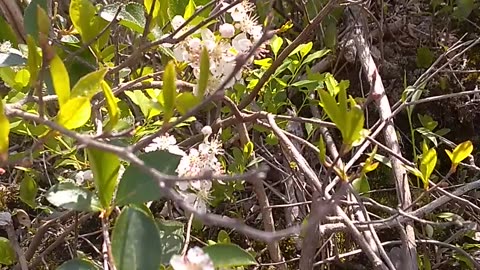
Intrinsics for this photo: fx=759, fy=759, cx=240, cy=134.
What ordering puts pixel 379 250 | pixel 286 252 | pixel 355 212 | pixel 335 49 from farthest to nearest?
pixel 335 49 → pixel 286 252 → pixel 355 212 → pixel 379 250

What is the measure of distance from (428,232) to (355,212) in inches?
8.2

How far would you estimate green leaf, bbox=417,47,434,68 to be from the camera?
5.52ft

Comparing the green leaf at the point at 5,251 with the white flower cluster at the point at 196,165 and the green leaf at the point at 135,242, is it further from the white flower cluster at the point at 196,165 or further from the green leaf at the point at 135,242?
the green leaf at the point at 135,242

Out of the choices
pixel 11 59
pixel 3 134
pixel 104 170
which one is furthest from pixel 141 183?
pixel 11 59

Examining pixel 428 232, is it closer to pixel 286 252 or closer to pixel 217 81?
pixel 286 252

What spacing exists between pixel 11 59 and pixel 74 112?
257 mm

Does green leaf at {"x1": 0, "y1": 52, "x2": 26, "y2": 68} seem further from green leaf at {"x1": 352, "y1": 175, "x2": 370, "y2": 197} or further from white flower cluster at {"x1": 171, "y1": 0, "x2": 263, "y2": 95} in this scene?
green leaf at {"x1": 352, "y1": 175, "x2": 370, "y2": 197}

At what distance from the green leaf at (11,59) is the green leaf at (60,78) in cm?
23

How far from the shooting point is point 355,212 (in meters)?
1.21

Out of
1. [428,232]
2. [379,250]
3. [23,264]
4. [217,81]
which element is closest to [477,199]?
[428,232]

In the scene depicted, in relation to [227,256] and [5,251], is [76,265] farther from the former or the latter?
[5,251]

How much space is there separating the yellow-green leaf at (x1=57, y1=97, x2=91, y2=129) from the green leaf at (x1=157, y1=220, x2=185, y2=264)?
173 mm

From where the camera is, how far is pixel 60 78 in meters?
0.70

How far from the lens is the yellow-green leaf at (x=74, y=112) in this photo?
27.5 inches
